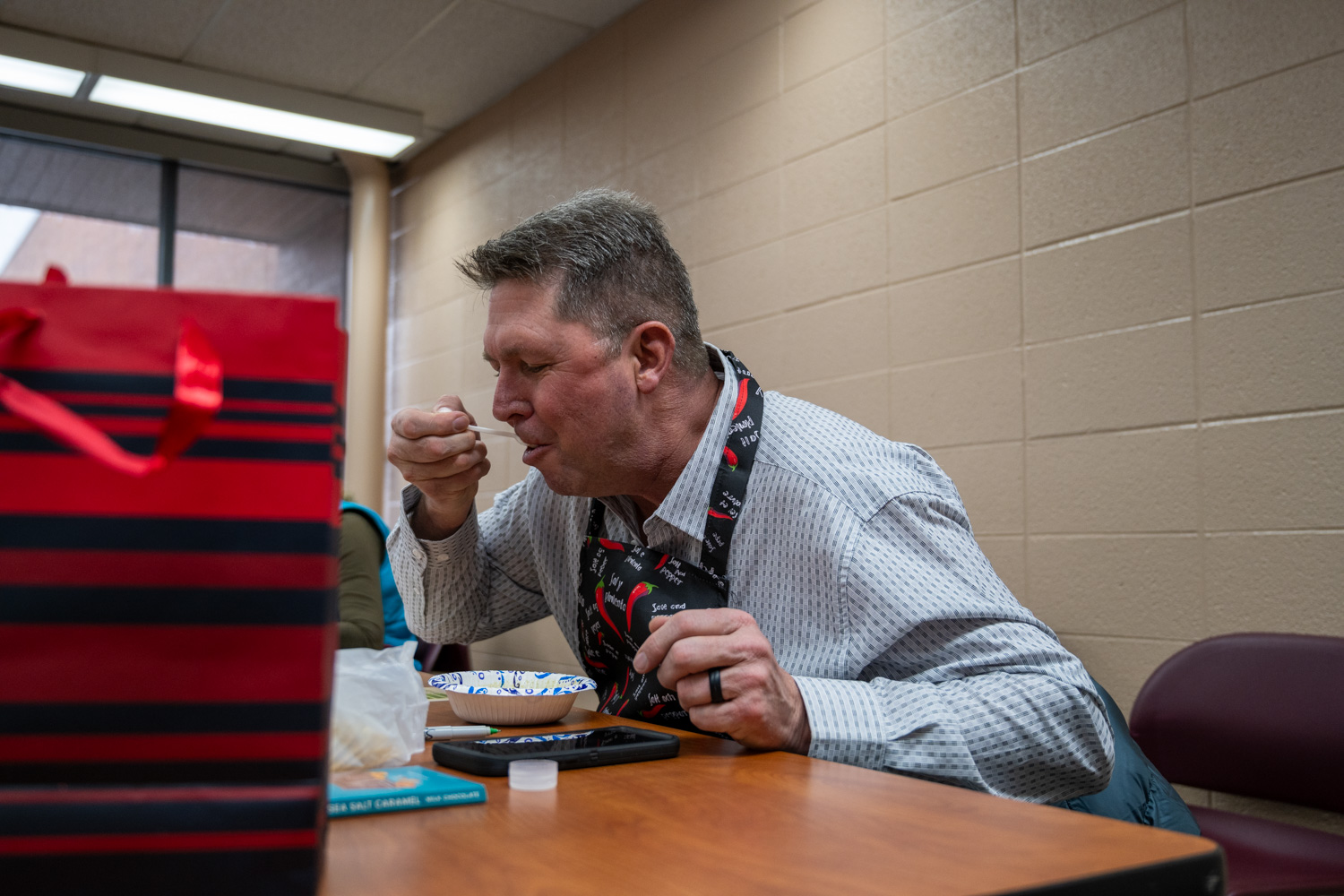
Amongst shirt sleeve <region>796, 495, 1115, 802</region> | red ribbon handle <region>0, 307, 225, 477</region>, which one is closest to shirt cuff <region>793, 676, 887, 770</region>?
shirt sleeve <region>796, 495, 1115, 802</region>

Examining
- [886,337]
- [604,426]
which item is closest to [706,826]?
[604,426]

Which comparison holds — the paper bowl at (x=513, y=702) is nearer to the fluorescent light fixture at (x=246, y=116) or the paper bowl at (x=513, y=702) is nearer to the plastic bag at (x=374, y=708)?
the plastic bag at (x=374, y=708)

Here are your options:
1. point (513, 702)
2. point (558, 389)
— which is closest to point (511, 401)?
point (558, 389)

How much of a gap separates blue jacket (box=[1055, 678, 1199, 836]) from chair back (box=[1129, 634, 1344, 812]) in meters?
0.73

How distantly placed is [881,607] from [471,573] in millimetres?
716

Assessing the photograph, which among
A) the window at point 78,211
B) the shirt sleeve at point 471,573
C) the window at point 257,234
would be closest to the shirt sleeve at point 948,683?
the shirt sleeve at point 471,573

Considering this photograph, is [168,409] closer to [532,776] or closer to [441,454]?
[532,776]

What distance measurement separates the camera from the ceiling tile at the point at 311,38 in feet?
13.0

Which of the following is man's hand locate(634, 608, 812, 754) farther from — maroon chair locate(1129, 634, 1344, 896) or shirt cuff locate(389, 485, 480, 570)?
maroon chair locate(1129, 634, 1344, 896)

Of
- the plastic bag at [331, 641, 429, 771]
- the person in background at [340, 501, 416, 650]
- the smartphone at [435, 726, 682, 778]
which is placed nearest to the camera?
the plastic bag at [331, 641, 429, 771]

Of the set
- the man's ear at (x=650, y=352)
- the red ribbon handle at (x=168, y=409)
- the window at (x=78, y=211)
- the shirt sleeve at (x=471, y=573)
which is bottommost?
the shirt sleeve at (x=471, y=573)

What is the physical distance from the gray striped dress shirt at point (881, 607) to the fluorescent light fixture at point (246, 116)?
3.77m

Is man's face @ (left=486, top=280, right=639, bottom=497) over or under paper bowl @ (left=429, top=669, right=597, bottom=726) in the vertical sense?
over

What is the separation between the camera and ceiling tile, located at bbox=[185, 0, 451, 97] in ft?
13.0
